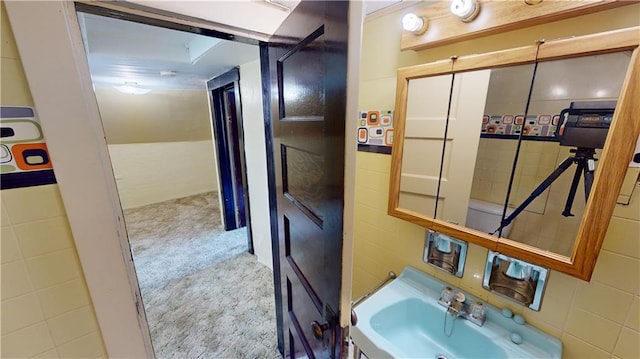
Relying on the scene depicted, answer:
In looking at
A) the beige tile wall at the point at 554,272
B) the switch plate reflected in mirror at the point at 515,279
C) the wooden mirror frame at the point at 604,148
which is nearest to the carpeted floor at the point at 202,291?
the beige tile wall at the point at 554,272

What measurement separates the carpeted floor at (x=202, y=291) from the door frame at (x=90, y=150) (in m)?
0.98

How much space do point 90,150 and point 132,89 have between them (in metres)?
4.05

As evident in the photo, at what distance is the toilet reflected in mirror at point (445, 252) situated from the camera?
1.05m

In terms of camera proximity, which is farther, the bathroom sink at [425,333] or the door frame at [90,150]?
the bathroom sink at [425,333]

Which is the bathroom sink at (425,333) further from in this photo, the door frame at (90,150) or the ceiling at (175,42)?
the ceiling at (175,42)

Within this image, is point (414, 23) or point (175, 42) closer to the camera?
point (414, 23)

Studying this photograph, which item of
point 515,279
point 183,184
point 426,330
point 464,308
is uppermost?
point 515,279

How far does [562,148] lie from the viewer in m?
0.77

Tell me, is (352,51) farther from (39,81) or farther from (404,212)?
(404,212)

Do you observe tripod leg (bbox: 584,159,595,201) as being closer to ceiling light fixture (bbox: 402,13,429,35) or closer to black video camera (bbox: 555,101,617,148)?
black video camera (bbox: 555,101,617,148)

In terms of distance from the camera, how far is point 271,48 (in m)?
0.90

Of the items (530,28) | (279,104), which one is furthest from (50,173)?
(530,28)

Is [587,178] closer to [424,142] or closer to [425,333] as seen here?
[424,142]

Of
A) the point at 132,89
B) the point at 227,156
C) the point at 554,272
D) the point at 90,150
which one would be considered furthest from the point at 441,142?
the point at 132,89
